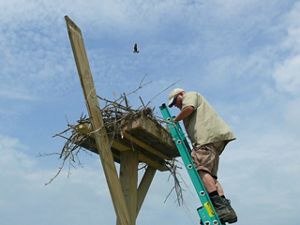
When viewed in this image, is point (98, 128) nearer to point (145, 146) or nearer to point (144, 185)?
point (145, 146)

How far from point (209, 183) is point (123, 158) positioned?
0.95 m

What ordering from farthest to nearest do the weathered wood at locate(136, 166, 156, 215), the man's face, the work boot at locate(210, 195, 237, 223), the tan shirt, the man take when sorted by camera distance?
the weathered wood at locate(136, 166, 156, 215) < the man's face < the tan shirt < the man < the work boot at locate(210, 195, 237, 223)

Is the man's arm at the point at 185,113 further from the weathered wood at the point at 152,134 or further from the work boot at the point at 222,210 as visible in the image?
the work boot at the point at 222,210

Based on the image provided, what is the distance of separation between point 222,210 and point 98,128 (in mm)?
1212

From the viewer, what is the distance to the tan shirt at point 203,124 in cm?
443

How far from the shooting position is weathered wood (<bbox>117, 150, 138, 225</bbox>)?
14.8 ft

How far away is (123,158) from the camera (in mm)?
4789

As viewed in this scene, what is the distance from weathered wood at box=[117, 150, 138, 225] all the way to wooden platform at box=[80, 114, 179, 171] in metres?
0.08

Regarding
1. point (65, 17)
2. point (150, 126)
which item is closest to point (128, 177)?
point (150, 126)

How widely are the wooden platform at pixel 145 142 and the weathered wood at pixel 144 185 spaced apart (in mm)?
65

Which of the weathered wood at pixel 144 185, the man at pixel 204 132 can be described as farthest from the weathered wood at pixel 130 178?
the man at pixel 204 132

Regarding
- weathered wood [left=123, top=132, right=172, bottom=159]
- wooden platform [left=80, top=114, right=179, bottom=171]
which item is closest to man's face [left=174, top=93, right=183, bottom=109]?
wooden platform [left=80, top=114, right=179, bottom=171]

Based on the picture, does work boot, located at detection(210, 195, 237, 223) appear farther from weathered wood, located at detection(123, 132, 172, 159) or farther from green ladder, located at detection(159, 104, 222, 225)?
weathered wood, located at detection(123, 132, 172, 159)

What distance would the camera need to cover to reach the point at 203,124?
4469mm
